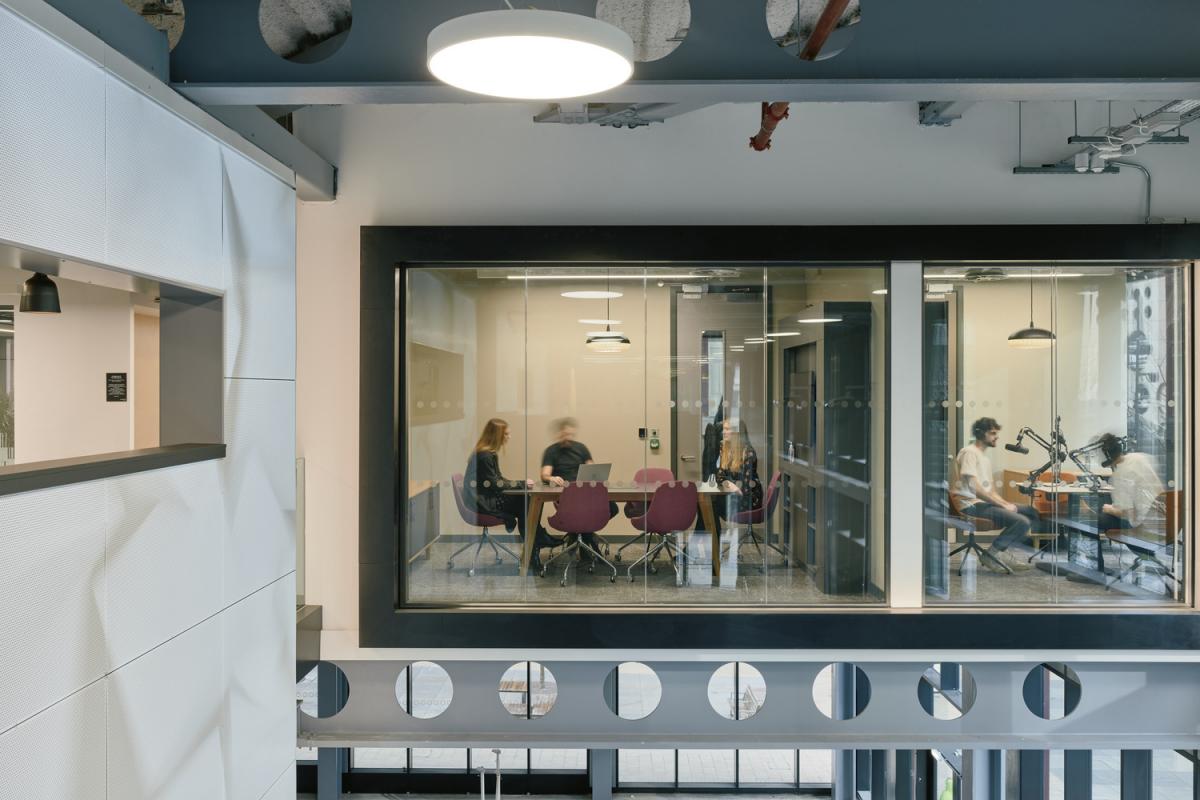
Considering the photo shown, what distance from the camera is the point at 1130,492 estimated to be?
545 cm

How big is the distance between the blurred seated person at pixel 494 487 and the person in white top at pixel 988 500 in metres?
2.87

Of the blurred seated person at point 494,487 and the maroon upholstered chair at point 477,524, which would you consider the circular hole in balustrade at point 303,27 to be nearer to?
the blurred seated person at point 494,487

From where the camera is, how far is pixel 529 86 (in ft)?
7.05

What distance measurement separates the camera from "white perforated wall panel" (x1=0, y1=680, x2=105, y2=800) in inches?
92.3

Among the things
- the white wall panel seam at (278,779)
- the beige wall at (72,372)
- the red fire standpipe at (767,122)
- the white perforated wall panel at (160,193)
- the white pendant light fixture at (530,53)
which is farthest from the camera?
the red fire standpipe at (767,122)

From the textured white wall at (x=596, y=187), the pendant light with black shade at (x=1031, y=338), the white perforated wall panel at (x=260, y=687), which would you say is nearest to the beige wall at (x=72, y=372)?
the white perforated wall panel at (x=260, y=687)

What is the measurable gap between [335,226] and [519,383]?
1.62 m

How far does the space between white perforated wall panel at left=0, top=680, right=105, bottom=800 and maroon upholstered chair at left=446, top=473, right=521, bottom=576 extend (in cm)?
283

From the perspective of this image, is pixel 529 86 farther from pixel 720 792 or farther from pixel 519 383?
pixel 720 792

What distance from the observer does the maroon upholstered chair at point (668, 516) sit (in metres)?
5.57

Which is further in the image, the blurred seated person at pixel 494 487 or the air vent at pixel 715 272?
the blurred seated person at pixel 494 487

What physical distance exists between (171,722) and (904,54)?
3.90 m

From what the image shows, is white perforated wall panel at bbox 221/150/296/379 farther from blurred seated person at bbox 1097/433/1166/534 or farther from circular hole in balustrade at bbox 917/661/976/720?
blurred seated person at bbox 1097/433/1166/534

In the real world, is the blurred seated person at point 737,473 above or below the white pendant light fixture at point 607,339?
below
